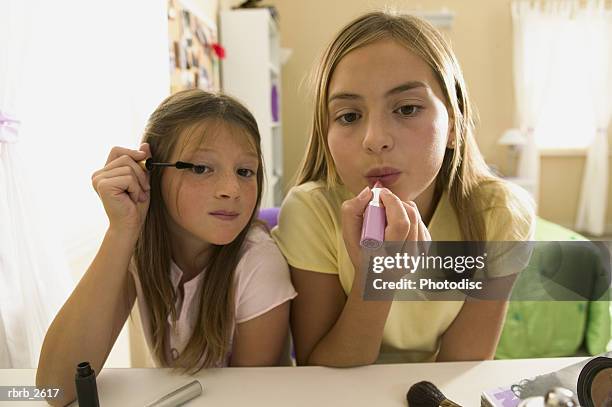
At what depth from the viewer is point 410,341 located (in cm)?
60

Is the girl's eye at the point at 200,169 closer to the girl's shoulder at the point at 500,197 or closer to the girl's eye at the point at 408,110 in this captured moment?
the girl's eye at the point at 408,110

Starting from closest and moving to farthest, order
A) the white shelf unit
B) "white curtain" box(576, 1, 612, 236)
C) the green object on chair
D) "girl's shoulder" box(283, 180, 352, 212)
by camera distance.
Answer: "girl's shoulder" box(283, 180, 352, 212), the green object on chair, the white shelf unit, "white curtain" box(576, 1, 612, 236)

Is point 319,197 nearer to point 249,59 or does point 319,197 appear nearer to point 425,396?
point 425,396

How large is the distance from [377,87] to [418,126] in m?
0.06

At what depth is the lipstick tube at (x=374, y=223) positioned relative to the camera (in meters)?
0.38

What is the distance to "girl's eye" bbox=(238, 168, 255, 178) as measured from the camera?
0.50m

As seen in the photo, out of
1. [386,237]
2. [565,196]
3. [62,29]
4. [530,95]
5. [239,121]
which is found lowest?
[565,196]

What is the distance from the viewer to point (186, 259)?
59cm

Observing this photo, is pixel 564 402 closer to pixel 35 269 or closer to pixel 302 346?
pixel 302 346

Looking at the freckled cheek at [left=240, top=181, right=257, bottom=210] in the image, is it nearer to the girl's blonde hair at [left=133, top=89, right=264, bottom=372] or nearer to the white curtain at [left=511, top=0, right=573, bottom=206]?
the girl's blonde hair at [left=133, top=89, right=264, bottom=372]

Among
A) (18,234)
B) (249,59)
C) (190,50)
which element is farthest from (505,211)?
(249,59)

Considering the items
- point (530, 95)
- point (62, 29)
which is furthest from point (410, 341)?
point (530, 95)

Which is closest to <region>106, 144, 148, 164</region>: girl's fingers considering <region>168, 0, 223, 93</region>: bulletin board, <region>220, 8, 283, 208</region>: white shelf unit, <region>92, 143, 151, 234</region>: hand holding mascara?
<region>92, 143, 151, 234</region>: hand holding mascara

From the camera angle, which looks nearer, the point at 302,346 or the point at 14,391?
the point at 14,391
